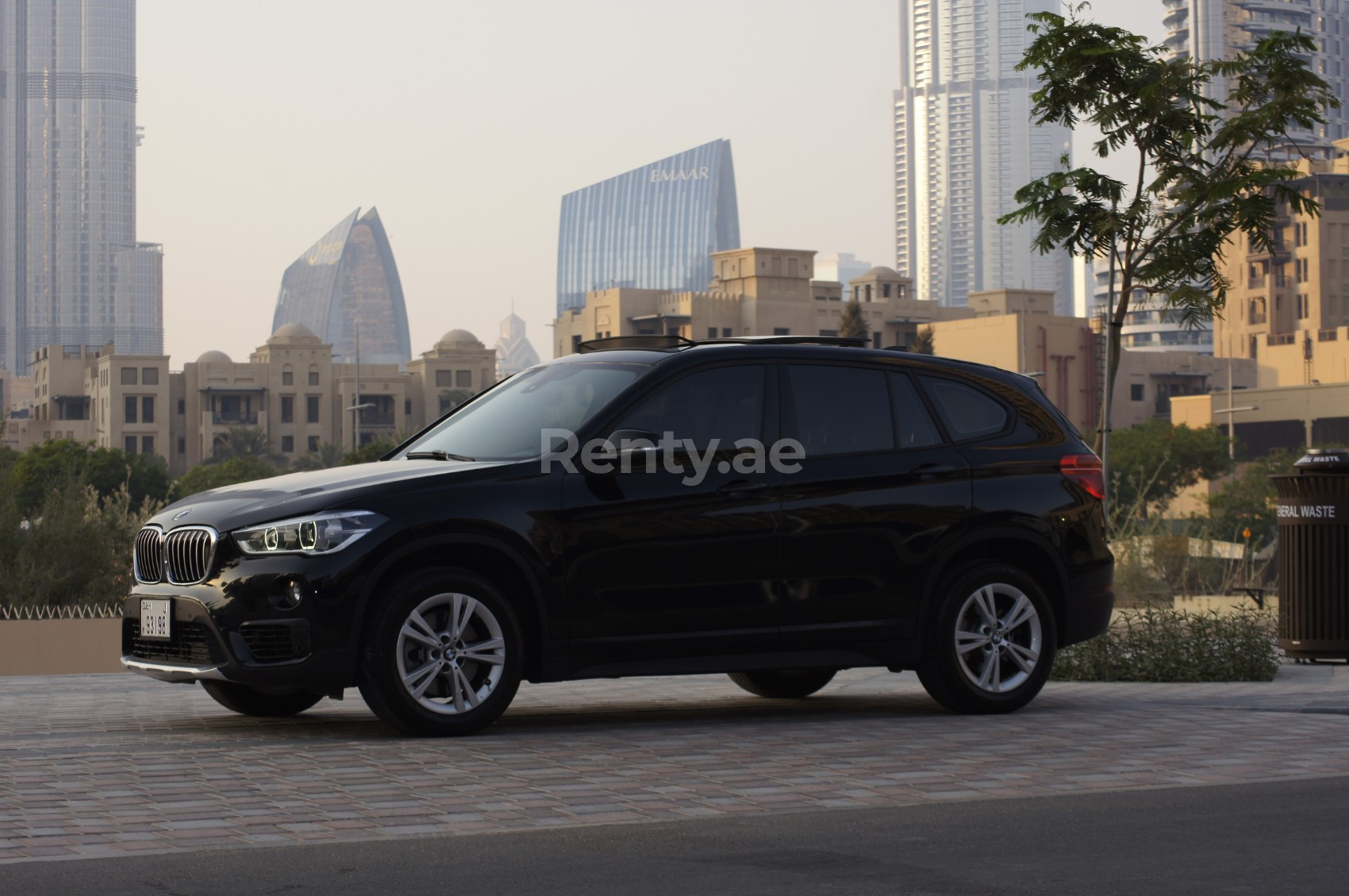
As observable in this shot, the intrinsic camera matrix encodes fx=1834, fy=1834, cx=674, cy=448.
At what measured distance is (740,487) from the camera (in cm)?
847

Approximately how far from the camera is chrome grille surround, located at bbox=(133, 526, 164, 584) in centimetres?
809

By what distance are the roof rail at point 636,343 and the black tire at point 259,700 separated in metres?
2.24

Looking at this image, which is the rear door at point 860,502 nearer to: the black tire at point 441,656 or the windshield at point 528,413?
the windshield at point 528,413

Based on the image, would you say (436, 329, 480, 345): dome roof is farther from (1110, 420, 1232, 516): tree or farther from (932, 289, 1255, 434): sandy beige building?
(1110, 420, 1232, 516): tree

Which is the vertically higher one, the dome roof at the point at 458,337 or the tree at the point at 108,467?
the dome roof at the point at 458,337

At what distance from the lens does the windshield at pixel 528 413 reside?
8375mm

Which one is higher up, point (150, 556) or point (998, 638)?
point (150, 556)

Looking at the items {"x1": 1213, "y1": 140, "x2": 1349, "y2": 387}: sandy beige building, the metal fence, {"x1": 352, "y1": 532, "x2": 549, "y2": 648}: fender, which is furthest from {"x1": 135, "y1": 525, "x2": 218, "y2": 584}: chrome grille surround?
{"x1": 1213, "y1": 140, "x2": 1349, "y2": 387}: sandy beige building

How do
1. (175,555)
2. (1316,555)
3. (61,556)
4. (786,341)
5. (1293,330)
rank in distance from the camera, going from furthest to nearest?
1. (1293,330)
2. (61,556)
3. (1316,555)
4. (786,341)
5. (175,555)

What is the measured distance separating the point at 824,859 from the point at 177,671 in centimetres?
356

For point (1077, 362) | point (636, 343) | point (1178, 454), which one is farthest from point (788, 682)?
point (1077, 362)

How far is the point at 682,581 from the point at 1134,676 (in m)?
4.62

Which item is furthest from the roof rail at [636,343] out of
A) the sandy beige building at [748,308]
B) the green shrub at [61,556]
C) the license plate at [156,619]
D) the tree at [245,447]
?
the sandy beige building at [748,308]

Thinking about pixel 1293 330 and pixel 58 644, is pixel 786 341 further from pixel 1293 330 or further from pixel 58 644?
pixel 1293 330
